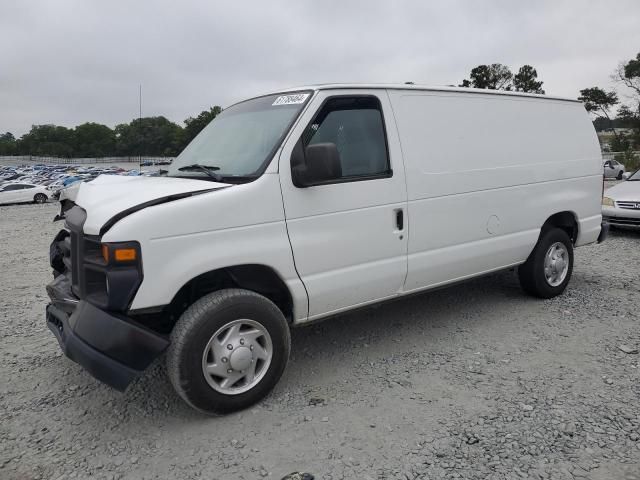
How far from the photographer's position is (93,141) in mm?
125688

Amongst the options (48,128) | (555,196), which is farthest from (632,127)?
(48,128)

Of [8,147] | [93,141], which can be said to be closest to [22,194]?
[93,141]

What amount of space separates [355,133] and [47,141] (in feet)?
477

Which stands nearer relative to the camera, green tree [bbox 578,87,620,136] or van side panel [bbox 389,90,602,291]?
van side panel [bbox 389,90,602,291]

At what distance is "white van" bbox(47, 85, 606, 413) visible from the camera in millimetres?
2964

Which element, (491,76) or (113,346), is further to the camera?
(491,76)

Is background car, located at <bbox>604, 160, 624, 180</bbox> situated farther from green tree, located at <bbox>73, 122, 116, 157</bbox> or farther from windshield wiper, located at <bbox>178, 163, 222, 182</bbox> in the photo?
green tree, located at <bbox>73, 122, 116, 157</bbox>

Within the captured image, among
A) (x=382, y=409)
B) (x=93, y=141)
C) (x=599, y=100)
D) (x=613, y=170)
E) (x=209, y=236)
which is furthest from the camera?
(x=93, y=141)

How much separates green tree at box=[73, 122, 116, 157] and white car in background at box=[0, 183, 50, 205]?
3797 inches

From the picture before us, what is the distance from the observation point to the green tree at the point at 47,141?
124562mm

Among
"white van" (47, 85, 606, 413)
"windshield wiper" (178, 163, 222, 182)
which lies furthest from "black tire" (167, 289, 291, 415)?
"windshield wiper" (178, 163, 222, 182)

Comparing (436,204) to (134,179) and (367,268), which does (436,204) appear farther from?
(134,179)

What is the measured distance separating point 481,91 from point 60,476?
4459 mm

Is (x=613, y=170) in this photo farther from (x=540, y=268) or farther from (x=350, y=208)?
(x=350, y=208)
